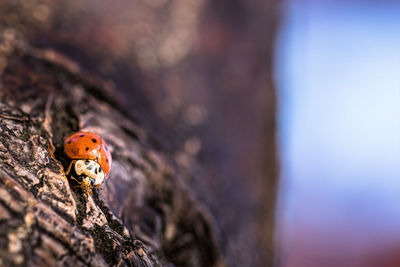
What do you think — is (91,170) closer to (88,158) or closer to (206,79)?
(88,158)

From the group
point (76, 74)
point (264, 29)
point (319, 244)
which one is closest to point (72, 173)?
point (76, 74)

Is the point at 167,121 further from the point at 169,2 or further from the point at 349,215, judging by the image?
the point at 349,215

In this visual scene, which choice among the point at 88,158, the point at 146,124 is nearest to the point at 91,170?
the point at 88,158

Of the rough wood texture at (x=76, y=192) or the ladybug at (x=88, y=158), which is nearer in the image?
the rough wood texture at (x=76, y=192)

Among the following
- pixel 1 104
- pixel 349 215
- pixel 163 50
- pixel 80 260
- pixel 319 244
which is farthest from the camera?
pixel 349 215
